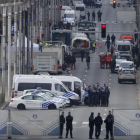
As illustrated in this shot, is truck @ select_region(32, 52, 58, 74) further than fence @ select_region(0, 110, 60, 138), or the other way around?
truck @ select_region(32, 52, 58, 74)

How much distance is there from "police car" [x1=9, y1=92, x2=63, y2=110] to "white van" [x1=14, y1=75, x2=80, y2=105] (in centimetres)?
339

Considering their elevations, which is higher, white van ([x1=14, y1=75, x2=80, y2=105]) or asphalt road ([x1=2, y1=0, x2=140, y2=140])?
white van ([x1=14, y1=75, x2=80, y2=105])

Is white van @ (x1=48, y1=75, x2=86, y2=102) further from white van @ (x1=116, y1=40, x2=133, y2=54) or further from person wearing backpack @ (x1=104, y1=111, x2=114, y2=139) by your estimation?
white van @ (x1=116, y1=40, x2=133, y2=54)

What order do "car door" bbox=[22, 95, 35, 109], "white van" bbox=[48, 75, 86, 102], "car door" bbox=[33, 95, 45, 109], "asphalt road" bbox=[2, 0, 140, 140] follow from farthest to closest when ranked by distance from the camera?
"white van" bbox=[48, 75, 86, 102] < "car door" bbox=[22, 95, 35, 109] < "car door" bbox=[33, 95, 45, 109] < "asphalt road" bbox=[2, 0, 140, 140]

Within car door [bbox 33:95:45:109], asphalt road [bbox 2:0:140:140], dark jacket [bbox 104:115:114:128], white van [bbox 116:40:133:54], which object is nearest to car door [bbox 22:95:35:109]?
car door [bbox 33:95:45:109]

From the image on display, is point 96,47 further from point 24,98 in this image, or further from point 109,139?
point 109,139

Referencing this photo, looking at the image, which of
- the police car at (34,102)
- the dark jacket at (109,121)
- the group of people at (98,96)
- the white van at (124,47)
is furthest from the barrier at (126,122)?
the white van at (124,47)

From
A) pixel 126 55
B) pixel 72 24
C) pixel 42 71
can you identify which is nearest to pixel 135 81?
pixel 42 71

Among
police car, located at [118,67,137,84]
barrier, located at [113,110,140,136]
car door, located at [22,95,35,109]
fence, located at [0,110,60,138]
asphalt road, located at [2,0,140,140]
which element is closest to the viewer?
barrier, located at [113,110,140,136]

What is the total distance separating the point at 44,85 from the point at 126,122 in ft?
57.2

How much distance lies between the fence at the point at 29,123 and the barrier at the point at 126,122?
2.84m

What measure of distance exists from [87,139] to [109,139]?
1062 mm

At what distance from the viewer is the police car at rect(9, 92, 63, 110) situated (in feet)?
176

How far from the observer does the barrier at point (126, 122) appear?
4141 cm
